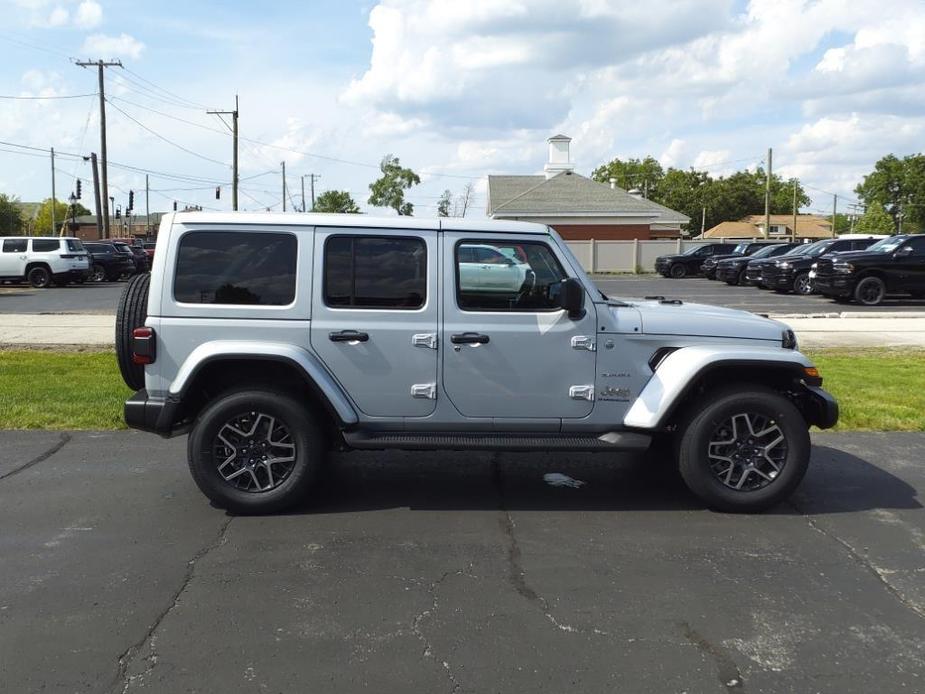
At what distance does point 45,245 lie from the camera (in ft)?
91.2

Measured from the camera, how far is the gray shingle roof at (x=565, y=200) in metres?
46.2

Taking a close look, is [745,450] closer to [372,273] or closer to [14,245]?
[372,273]

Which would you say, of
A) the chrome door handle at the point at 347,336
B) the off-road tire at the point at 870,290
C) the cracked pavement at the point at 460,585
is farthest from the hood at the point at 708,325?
the off-road tire at the point at 870,290

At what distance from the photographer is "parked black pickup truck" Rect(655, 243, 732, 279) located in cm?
3884

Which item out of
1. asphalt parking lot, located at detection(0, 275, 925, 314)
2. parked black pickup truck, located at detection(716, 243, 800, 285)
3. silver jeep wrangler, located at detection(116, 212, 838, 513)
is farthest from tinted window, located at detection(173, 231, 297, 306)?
parked black pickup truck, located at detection(716, 243, 800, 285)

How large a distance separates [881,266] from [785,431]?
17.7 metres

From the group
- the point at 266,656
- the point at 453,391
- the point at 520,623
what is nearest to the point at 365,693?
the point at 266,656

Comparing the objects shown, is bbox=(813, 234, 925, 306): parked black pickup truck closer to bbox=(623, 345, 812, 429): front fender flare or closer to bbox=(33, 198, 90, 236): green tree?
bbox=(623, 345, 812, 429): front fender flare

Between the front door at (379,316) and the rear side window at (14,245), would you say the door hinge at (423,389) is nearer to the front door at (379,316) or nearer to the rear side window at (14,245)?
the front door at (379,316)

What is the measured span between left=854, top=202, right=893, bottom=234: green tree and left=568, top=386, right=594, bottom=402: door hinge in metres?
108

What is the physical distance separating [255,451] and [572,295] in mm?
2178

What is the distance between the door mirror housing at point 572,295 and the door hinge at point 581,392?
477 mm

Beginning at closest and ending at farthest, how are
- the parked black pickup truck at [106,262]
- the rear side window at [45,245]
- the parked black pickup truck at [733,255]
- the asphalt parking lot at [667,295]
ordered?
the asphalt parking lot at [667,295]
the rear side window at [45,245]
the parked black pickup truck at [106,262]
the parked black pickup truck at [733,255]

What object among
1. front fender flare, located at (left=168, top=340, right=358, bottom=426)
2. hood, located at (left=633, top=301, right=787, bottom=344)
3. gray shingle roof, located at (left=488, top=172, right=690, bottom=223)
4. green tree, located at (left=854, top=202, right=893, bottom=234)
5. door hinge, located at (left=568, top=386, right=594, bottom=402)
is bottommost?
door hinge, located at (left=568, top=386, right=594, bottom=402)
